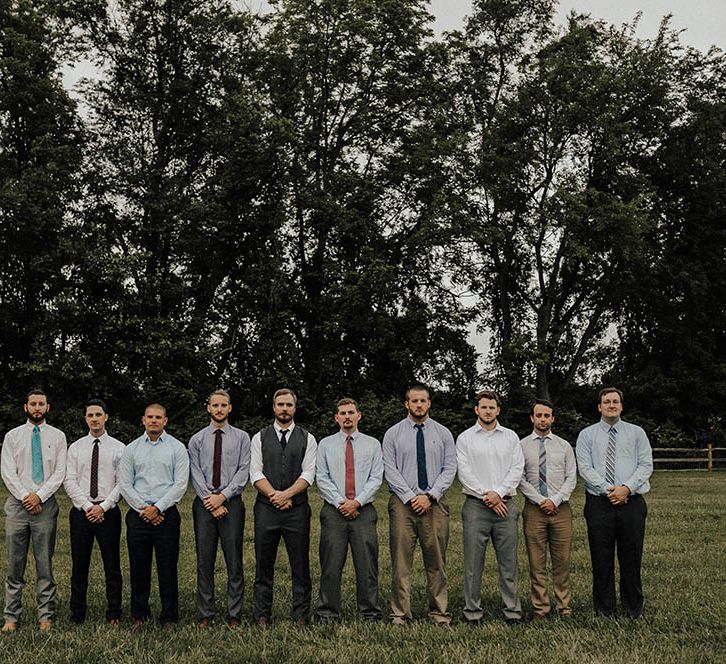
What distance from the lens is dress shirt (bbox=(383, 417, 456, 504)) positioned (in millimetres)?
9047

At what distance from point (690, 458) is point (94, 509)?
29.6 metres

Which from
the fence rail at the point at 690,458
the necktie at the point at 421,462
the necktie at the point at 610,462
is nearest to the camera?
the necktie at the point at 421,462

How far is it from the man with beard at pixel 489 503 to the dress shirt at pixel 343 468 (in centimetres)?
85

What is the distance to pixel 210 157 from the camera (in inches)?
1198

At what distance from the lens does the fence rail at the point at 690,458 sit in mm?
33531

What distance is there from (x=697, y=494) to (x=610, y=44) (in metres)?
18.4

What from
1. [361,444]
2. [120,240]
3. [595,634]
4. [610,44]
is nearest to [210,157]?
[120,240]

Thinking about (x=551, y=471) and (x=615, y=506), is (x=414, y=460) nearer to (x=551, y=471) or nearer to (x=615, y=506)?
(x=551, y=471)

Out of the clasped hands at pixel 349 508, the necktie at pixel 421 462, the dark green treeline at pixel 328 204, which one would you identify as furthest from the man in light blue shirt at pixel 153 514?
the dark green treeline at pixel 328 204

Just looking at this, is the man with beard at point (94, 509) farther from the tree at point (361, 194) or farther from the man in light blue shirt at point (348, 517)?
the tree at point (361, 194)

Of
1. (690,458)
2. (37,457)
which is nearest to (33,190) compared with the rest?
(37,457)

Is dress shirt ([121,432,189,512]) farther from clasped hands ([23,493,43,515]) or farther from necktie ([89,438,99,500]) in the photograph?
clasped hands ([23,493,43,515])

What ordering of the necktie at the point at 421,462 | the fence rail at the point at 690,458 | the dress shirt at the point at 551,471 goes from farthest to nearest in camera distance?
1. the fence rail at the point at 690,458
2. the dress shirt at the point at 551,471
3. the necktie at the point at 421,462

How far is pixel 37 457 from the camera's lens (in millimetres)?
9031
